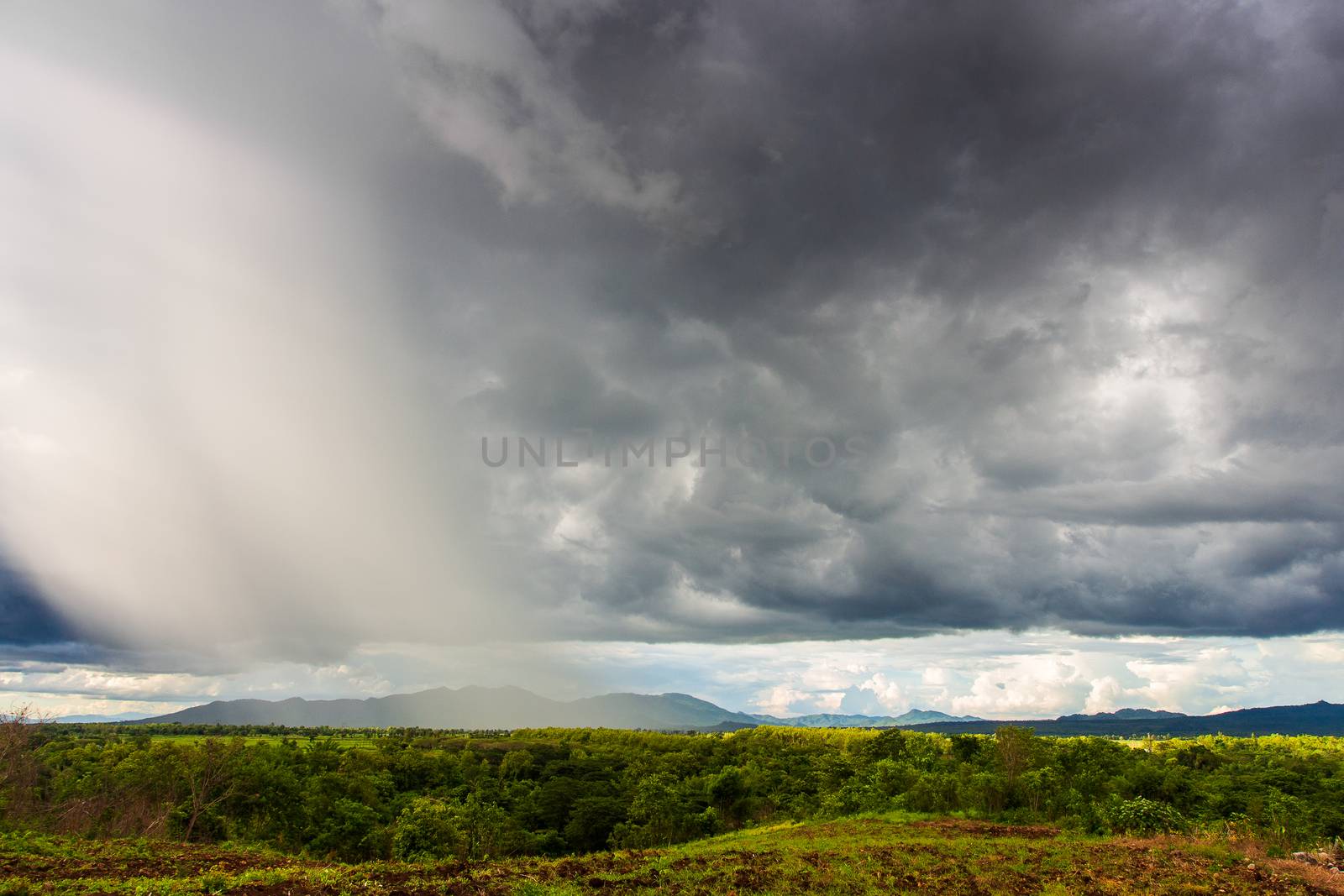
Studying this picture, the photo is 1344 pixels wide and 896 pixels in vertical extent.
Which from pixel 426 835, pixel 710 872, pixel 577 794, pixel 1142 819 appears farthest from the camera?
pixel 577 794

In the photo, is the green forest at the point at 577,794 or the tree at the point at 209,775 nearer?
the green forest at the point at 577,794

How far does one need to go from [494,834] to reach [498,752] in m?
100

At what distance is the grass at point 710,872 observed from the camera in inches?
1077

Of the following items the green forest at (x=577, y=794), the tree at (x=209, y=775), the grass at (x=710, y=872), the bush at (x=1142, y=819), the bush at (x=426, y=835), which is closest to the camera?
the grass at (x=710, y=872)

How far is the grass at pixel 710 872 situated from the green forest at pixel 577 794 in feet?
73.4

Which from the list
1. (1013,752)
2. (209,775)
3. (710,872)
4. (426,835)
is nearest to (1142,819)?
(710,872)

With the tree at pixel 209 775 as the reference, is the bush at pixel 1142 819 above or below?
above

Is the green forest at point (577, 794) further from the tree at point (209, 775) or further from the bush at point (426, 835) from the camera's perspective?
the tree at point (209, 775)

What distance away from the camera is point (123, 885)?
2698 cm

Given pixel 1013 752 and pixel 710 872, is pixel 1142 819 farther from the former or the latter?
pixel 1013 752

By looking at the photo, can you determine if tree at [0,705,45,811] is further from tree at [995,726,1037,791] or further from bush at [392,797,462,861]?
tree at [995,726,1037,791]

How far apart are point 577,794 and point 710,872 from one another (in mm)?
99442

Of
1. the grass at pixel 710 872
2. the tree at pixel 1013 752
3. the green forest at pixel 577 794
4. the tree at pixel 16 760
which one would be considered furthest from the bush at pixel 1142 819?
the tree at pixel 16 760

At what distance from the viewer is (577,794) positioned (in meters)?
121
